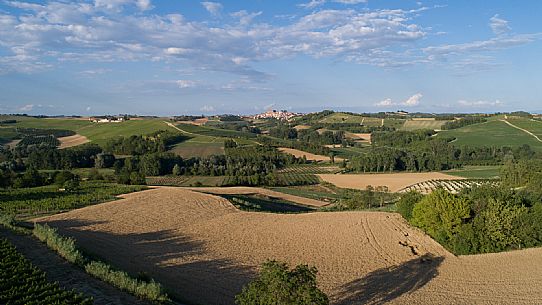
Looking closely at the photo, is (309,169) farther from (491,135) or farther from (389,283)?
(389,283)

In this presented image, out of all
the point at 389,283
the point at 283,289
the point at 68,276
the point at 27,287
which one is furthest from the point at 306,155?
the point at 283,289

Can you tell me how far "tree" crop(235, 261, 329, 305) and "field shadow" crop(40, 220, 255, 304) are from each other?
6.19 m

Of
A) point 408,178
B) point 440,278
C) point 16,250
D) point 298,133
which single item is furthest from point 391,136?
point 16,250

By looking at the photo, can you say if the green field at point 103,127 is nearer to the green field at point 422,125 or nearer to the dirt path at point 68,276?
the green field at point 422,125

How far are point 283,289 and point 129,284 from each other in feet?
25.5

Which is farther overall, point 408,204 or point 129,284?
point 408,204

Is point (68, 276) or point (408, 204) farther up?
point (68, 276)

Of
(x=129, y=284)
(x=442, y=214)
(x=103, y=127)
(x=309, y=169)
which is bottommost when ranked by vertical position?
(x=309, y=169)

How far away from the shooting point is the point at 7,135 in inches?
5182

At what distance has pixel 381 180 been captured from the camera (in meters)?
83.4

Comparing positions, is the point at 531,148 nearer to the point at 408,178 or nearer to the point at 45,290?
the point at 408,178

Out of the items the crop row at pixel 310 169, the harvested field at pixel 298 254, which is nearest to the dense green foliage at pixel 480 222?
the harvested field at pixel 298 254

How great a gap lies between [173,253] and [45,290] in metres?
13.3

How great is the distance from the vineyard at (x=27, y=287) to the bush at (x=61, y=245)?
6.65 ft
